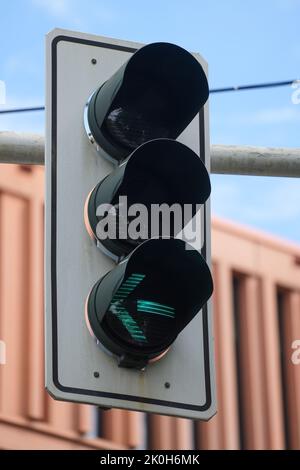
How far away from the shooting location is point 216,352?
27391mm

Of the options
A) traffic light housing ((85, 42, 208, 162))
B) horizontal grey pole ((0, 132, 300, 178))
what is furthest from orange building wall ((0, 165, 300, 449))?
traffic light housing ((85, 42, 208, 162))

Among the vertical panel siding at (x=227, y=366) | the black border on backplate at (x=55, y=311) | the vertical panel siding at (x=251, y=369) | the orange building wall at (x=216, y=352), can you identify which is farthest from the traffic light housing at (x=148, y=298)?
the vertical panel siding at (x=251, y=369)

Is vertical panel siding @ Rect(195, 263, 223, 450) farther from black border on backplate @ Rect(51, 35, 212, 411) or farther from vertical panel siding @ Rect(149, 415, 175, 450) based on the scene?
black border on backplate @ Rect(51, 35, 212, 411)

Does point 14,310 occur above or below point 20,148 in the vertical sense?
above

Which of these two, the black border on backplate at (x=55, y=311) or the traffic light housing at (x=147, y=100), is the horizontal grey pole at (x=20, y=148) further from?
the traffic light housing at (x=147, y=100)

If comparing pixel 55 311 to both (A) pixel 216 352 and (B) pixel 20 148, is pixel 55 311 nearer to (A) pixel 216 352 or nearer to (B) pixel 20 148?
(B) pixel 20 148

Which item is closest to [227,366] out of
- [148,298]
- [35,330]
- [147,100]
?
[35,330]

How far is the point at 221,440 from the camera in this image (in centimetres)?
2692

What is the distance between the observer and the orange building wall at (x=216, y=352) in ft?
80.6

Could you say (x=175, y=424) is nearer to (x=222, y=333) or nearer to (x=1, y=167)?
(x=222, y=333)

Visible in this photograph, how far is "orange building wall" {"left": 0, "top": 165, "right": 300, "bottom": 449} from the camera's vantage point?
80.6 feet

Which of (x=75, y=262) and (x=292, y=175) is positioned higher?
(x=292, y=175)

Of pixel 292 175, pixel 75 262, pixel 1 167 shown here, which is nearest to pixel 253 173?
pixel 292 175

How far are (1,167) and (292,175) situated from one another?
1966 cm
